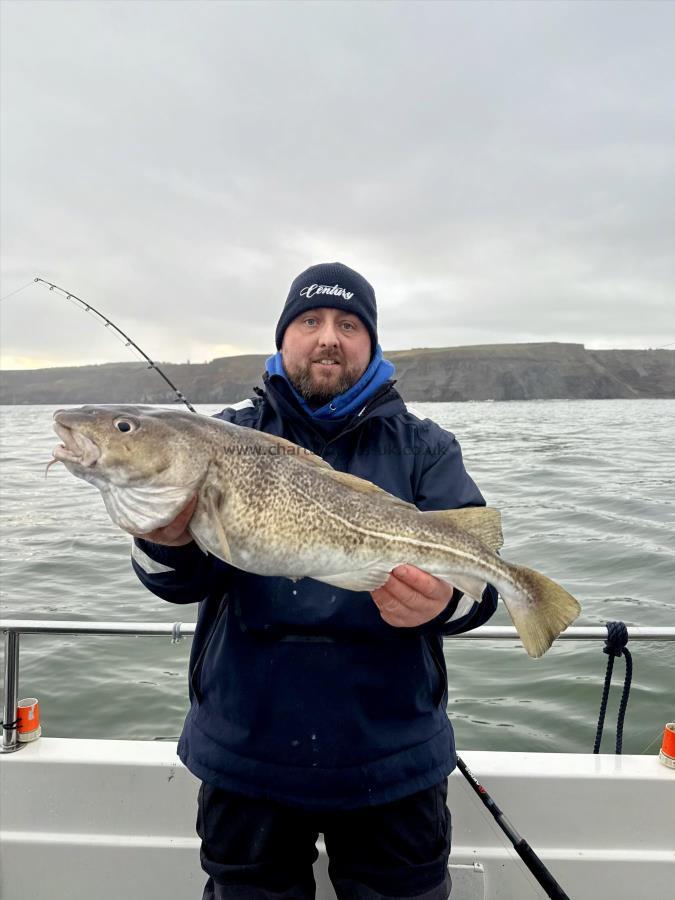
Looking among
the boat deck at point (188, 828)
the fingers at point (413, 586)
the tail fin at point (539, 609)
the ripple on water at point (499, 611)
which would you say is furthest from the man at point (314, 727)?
the ripple on water at point (499, 611)

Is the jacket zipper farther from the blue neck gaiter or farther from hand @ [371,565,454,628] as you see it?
the blue neck gaiter

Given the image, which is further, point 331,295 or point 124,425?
point 331,295

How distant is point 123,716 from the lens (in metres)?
6.90

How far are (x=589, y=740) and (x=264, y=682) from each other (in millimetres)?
4717

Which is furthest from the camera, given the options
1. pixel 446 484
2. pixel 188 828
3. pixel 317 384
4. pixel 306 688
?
pixel 188 828

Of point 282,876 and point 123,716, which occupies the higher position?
point 282,876

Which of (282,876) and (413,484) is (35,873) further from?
(413,484)

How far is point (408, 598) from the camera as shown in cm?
273

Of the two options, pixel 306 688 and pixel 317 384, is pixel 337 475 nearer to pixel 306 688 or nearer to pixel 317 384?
pixel 317 384

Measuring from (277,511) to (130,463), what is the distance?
2.11ft

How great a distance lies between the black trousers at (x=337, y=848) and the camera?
8.90 feet

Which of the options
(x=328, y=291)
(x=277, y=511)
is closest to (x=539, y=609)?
(x=277, y=511)

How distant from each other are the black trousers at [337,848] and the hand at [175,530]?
3.66ft

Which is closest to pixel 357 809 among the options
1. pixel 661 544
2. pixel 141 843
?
pixel 141 843
